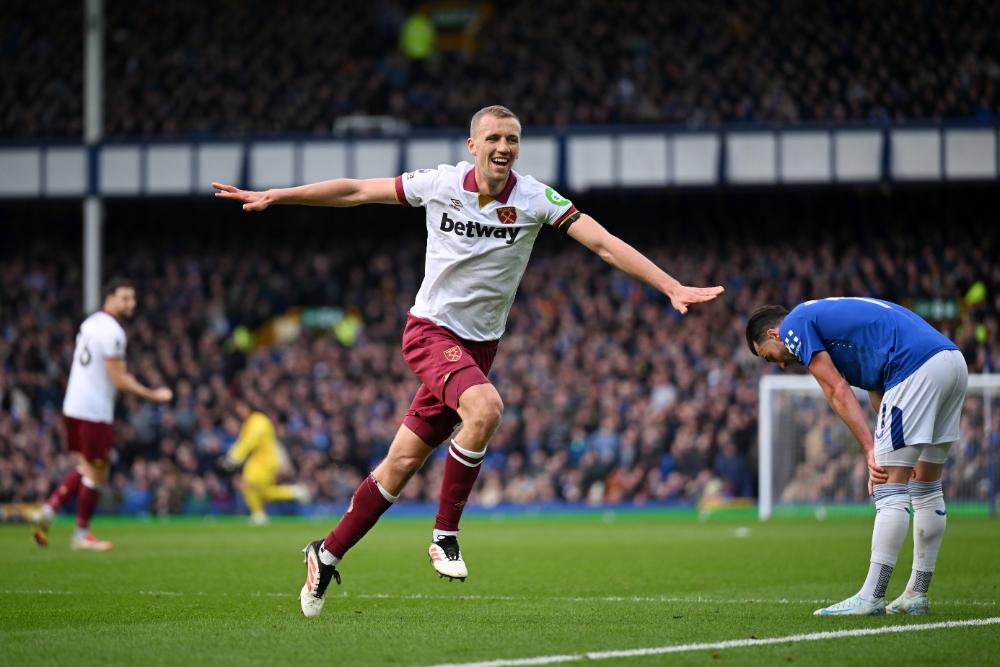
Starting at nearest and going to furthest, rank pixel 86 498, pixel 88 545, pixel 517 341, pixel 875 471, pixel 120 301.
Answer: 1. pixel 875 471
2. pixel 120 301
3. pixel 86 498
4. pixel 88 545
5. pixel 517 341

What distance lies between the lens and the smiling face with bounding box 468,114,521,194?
7.59m

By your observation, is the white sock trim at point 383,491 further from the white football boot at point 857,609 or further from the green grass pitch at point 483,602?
the white football boot at point 857,609

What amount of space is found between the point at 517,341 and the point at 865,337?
25.2 meters

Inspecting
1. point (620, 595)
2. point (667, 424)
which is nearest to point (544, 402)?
point (667, 424)

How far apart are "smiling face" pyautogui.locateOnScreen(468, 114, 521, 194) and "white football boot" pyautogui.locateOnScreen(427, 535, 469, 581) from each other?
1.92 metres

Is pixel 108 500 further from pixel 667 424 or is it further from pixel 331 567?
pixel 331 567

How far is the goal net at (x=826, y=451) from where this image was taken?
75.3 ft

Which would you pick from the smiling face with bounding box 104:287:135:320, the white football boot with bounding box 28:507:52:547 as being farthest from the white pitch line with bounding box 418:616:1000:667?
the white football boot with bounding box 28:507:52:547

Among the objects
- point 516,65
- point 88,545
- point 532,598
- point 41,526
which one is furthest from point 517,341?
→ point 532,598

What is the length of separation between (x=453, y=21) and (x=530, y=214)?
111 feet

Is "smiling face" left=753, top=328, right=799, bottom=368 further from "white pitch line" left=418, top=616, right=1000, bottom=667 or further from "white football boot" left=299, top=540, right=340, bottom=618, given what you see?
"white football boot" left=299, top=540, right=340, bottom=618

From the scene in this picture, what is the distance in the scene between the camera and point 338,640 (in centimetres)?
670

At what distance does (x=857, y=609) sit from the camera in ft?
25.7

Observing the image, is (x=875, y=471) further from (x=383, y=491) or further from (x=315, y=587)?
(x=315, y=587)
